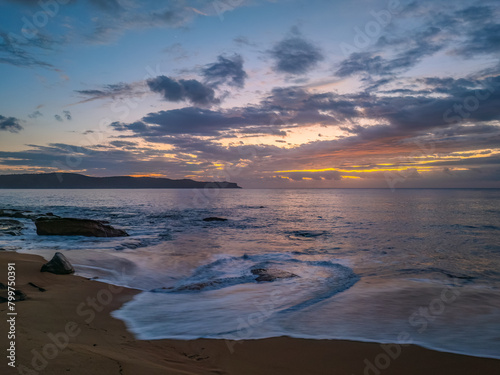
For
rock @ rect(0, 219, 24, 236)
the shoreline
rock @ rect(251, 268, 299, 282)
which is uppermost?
the shoreline

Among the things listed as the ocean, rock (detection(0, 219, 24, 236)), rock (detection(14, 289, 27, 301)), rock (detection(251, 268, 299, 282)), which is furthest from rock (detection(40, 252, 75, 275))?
rock (detection(0, 219, 24, 236))

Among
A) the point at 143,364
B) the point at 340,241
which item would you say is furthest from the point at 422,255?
the point at 143,364

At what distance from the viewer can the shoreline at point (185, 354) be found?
3.96 meters

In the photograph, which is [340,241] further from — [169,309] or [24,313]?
[24,313]

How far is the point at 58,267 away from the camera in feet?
31.8

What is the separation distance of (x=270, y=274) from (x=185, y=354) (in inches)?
259

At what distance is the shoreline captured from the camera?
3.96 metres

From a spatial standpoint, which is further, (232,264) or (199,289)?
(232,264)

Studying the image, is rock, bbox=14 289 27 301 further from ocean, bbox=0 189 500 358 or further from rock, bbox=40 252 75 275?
rock, bbox=40 252 75 275

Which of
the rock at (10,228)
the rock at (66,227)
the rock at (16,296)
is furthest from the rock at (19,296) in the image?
the rock at (10,228)

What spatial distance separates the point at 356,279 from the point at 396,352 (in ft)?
18.6

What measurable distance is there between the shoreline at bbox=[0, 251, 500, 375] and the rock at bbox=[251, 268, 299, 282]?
5.14 meters

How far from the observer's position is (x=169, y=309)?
769 centimetres

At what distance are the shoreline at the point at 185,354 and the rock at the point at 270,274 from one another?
5.14 metres
